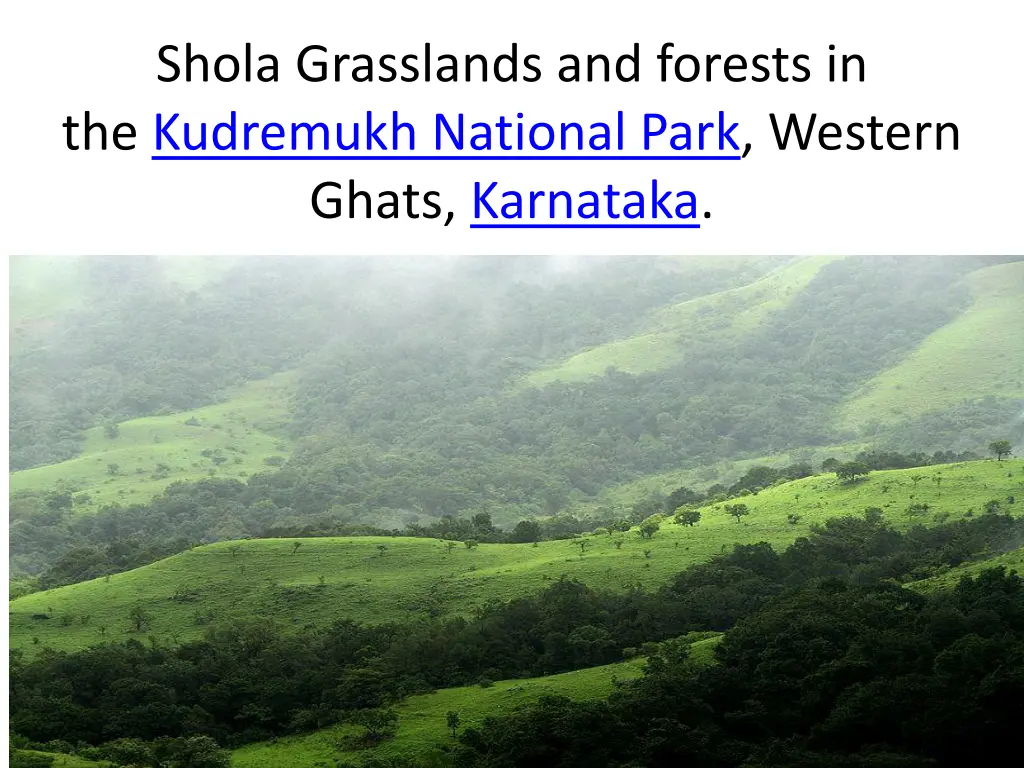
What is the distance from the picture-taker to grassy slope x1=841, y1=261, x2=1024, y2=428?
53.2m

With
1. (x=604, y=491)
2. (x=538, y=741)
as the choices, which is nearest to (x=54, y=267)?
(x=604, y=491)

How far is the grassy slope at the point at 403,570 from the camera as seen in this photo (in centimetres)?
2612

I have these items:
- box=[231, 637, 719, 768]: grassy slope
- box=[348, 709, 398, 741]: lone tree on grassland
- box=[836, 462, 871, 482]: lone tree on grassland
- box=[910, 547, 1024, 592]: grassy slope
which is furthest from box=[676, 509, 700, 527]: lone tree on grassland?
box=[348, 709, 398, 741]: lone tree on grassland

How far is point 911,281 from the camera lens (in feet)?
222

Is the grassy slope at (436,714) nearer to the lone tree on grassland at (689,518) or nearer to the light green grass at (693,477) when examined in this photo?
the lone tree on grassland at (689,518)

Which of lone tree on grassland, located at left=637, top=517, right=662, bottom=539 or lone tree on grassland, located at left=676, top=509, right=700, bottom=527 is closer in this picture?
lone tree on grassland, located at left=637, top=517, right=662, bottom=539

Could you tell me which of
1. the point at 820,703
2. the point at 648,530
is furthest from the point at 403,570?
the point at 820,703

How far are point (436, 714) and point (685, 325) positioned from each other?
50031 millimetres

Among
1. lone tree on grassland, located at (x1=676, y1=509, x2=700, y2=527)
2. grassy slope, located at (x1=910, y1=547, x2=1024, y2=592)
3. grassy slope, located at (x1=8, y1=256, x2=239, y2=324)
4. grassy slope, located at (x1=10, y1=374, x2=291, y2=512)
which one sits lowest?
grassy slope, located at (x1=910, y1=547, x2=1024, y2=592)

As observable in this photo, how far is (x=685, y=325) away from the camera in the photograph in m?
67.4

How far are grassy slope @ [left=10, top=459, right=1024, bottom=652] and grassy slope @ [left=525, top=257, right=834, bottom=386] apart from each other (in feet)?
109

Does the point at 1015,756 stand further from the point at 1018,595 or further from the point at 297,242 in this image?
the point at 297,242

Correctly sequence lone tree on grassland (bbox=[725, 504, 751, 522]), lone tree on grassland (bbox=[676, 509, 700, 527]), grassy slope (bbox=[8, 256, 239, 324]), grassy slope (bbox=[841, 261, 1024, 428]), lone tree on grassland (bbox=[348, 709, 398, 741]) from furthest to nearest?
grassy slope (bbox=[8, 256, 239, 324]) < grassy slope (bbox=[841, 261, 1024, 428]) < lone tree on grassland (bbox=[725, 504, 751, 522]) < lone tree on grassland (bbox=[676, 509, 700, 527]) < lone tree on grassland (bbox=[348, 709, 398, 741])

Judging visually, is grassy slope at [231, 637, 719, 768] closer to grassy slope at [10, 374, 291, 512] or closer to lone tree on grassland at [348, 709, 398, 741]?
lone tree on grassland at [348, 709, 398, 741]
